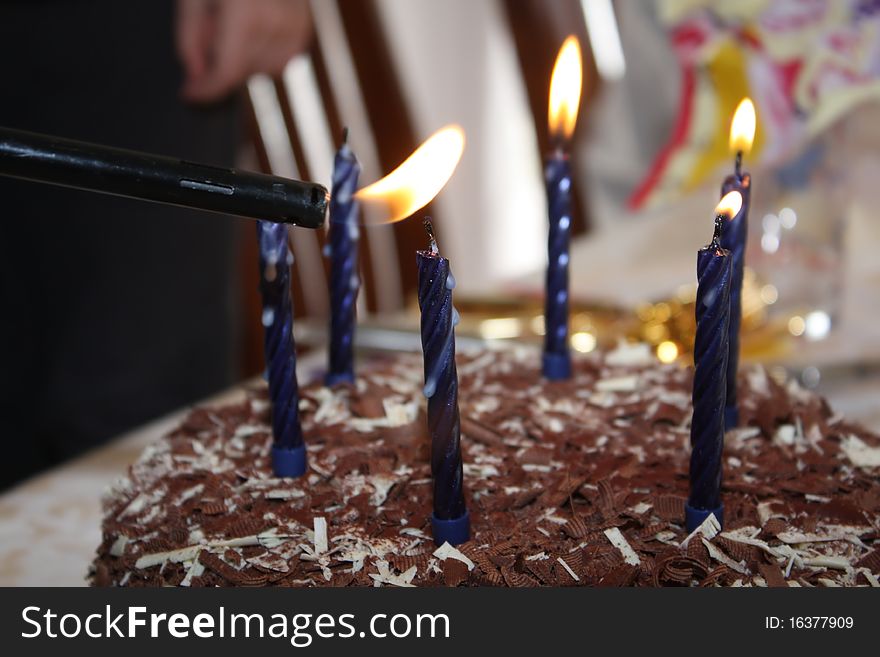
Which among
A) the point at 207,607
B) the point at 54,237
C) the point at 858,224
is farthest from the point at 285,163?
the point at 207,607

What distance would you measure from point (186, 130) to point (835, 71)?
114cm

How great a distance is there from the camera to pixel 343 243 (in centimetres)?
94

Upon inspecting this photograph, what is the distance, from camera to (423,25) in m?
3.07

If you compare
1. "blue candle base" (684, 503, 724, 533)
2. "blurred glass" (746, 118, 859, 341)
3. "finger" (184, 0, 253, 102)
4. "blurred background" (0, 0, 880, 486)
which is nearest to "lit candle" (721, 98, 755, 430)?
A: "blue candle base" (684, 503, 724, 533)

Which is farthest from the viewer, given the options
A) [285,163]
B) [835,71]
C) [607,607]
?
[285,163]

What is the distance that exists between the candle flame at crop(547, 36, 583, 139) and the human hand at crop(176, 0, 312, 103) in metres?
0.95

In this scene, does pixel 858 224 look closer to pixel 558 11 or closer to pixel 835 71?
pixel 835 71

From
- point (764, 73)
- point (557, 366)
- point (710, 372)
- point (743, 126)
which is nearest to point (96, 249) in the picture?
point (557, 366)

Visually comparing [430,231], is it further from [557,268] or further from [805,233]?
[805,233]

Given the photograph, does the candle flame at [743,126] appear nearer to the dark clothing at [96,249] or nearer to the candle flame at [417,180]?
the candle flame at [417,180]

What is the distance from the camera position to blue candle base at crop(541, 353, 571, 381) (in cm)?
105

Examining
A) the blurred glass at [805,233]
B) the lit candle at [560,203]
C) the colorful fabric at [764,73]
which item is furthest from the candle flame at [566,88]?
the blurred glass at [805,233]

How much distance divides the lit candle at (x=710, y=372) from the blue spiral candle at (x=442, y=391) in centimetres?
17

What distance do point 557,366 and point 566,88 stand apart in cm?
30
